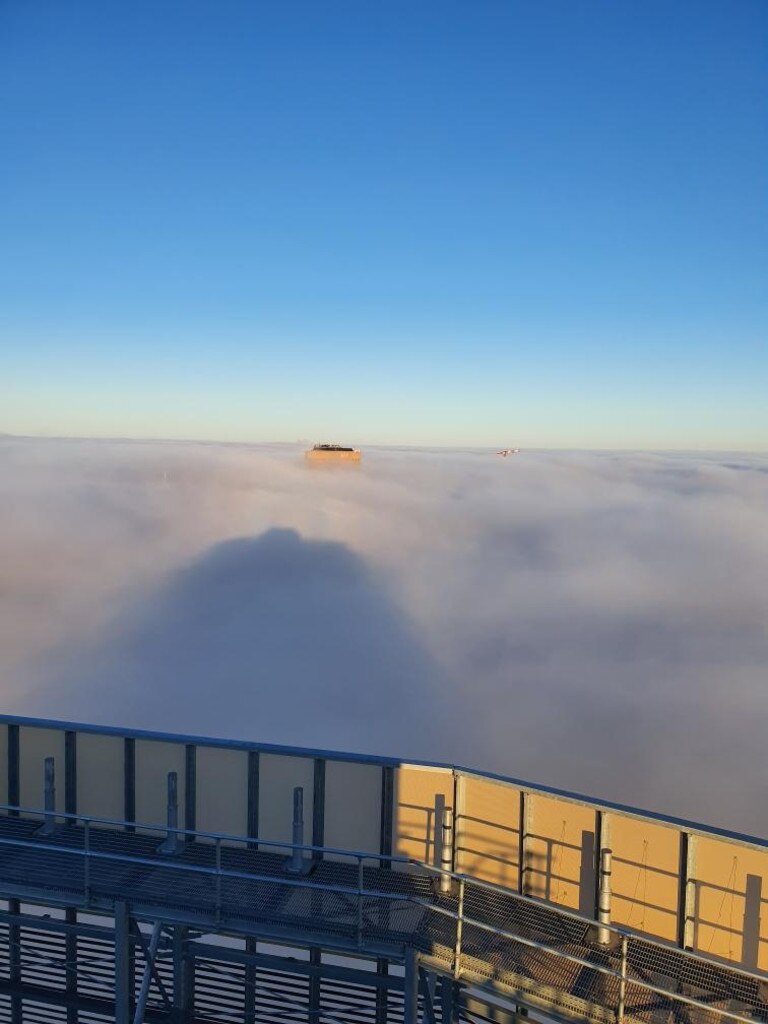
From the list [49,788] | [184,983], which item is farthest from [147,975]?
[49,788]

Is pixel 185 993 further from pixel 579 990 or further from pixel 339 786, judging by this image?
pixel 579 990

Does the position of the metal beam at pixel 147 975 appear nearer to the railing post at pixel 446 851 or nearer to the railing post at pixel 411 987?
the railing post at pixel 411 987

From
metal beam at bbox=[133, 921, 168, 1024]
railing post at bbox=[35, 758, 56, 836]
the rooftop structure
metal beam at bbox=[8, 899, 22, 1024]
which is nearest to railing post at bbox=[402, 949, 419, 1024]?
the rooftop structure

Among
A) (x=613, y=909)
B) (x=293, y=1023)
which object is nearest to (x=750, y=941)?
(x=613, y=909)

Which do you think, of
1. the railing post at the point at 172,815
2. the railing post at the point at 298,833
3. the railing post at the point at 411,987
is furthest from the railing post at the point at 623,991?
the railing post at the point at 172,815

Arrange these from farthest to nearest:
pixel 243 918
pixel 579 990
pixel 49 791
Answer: pixel 49 791 → pixel 243 918 → pixel 579 990
